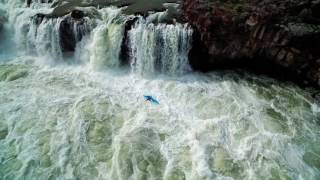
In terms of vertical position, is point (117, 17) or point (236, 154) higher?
point (117, 17)

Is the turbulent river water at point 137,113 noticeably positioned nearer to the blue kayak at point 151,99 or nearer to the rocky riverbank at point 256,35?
the blue kayak at point 151,99

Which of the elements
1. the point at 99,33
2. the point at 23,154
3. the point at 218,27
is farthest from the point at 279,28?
the point at 23,154

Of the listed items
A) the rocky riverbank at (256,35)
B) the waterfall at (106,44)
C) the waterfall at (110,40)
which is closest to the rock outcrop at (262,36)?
the rocky riverbank at (256,35)

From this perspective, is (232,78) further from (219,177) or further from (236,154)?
(219,177)

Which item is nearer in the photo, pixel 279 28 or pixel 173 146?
pixel 173 146

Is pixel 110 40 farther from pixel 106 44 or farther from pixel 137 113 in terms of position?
pixel 137 113
